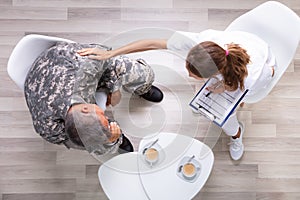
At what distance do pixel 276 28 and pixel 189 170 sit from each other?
640 mm

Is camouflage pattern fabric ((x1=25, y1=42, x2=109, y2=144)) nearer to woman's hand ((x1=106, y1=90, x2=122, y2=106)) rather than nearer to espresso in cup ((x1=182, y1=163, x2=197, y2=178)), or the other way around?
woman's hand ((x1=106, y1=90, x2=122, y2=106))

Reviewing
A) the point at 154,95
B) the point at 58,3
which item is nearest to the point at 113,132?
the point at 154,95

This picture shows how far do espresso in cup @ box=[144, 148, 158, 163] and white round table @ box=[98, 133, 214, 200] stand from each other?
1.2 inches

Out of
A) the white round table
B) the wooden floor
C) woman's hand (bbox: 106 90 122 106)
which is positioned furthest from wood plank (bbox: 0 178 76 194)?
woman's hand (bbox: 106 90 122 106)

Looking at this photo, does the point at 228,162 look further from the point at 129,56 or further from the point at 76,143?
the point at 76,143

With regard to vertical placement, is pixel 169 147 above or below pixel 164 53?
below

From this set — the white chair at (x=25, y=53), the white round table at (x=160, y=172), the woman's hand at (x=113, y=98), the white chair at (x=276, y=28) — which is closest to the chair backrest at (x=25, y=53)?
the white chair at (x=25, y=53)

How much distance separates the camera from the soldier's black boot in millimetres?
1945

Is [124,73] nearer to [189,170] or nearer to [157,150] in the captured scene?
[157,150]

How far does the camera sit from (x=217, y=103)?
67.1 inches

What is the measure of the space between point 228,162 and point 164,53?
715mm

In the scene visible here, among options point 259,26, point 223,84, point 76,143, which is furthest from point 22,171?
point 259,26

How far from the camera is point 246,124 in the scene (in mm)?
2123

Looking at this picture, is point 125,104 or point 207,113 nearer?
point 207,113
